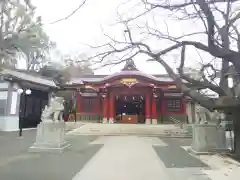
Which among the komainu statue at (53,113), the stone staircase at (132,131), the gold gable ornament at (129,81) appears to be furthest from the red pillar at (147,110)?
the komainu statue at (53,113)

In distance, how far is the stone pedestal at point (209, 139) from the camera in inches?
423

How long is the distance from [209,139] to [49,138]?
618 centimetres

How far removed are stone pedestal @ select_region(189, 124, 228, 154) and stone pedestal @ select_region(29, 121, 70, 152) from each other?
525cm

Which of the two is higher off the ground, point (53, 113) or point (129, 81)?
point (129, 81)

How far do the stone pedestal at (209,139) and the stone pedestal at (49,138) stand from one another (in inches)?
207

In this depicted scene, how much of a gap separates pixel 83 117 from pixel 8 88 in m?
11.2

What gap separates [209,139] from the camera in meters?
10.8

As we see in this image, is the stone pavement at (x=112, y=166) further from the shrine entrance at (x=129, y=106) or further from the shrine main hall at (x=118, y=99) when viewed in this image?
the shrine entrance at (x=129, y=106)

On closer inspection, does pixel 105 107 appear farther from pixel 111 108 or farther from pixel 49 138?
pixel 49 138

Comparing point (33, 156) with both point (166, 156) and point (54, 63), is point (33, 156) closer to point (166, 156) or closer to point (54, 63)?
point (166, 156)

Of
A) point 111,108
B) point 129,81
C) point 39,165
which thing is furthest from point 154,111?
point 39,165

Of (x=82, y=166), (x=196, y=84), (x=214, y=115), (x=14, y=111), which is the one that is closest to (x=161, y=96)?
(x=14, y=111)

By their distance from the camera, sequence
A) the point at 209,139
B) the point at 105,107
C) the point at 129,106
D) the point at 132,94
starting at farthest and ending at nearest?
1. the point at 129,106
2. the point at 132,94
3. the point at 105,107
4. the point at 209,139

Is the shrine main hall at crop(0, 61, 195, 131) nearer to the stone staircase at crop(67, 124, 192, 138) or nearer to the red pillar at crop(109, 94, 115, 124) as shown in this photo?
the red pillar at crop(109, 94, 115, 124)
